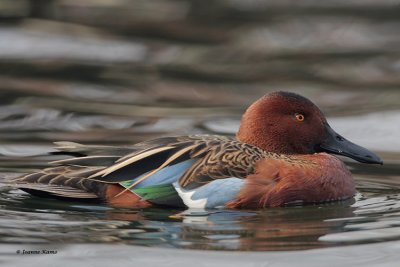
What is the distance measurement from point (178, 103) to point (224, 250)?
489 centimetres

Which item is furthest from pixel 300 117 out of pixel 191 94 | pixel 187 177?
pixel 191 94

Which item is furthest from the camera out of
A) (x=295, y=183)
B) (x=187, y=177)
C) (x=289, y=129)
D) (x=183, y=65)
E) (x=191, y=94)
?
(x=183, y=65)

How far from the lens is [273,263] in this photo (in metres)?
5.82

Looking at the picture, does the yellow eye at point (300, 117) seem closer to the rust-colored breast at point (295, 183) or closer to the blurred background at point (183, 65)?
the rust-colored breast at point (295, 183)

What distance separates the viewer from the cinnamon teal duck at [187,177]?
23.2 ft

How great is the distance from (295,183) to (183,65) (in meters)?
4.90

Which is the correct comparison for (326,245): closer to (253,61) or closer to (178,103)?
(178,103)

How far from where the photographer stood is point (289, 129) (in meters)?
7.76

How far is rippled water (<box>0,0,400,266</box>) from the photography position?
251 inches

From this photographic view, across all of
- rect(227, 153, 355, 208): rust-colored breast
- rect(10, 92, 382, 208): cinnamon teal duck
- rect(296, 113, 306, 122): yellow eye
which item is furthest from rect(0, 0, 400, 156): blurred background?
rect(10, 92, 382, 208): cinnamon teal duck

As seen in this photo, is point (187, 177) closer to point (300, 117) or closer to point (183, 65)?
point (300, 117)

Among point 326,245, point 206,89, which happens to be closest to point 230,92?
point 206,89

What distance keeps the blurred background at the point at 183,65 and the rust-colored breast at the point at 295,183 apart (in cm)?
175

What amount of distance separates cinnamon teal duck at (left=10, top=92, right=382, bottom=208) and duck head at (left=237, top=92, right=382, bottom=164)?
0.79 ft
